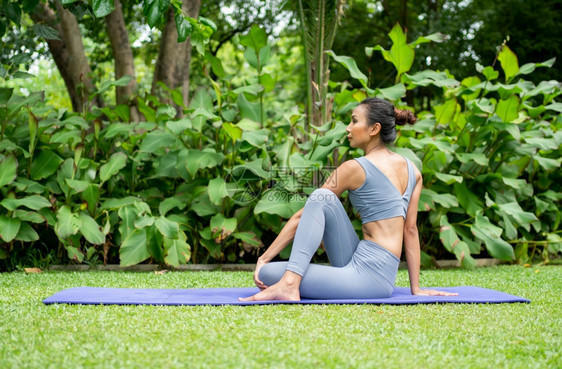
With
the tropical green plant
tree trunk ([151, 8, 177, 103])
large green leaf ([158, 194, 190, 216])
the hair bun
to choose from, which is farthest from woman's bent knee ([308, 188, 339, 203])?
tree trunk ([151, 8, 177, 103])

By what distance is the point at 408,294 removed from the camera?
3283 mm

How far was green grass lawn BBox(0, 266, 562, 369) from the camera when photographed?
6.12 feet

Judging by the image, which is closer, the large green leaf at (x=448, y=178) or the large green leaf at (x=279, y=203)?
the large green leaf at (x=279, y=203)

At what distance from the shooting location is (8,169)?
175 inches

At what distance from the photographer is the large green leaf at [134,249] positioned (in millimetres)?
4312

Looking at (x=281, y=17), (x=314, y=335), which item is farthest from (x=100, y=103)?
(x=281, y=17)

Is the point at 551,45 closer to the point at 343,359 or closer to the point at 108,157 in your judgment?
the point at 108,157

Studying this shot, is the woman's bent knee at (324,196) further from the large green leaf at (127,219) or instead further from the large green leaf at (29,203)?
the large green leaf at (29,203)

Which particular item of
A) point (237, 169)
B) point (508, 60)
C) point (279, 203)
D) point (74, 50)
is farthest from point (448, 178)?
point (74, 50)

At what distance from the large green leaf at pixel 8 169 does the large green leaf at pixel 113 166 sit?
651 millimetres

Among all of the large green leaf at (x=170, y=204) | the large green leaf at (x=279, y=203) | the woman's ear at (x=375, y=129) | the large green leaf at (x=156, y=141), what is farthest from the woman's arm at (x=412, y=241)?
the large green leaf at (x=156, y=141)

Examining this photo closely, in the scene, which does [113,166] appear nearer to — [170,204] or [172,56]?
[170,204]

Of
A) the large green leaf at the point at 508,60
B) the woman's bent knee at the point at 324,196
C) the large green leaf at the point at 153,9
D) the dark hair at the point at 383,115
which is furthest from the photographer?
the large green leaf at the point at 508,60

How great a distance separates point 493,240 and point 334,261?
209 cm
